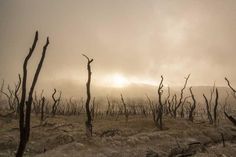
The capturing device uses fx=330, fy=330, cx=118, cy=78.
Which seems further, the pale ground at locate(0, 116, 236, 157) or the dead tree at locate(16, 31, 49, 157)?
the pale ground at locate(0, 116, 236, 157)

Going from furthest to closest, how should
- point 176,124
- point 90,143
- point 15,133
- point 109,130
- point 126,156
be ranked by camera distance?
point 176,124, point 109,130, point 15,133, point 90,143, point 126,156

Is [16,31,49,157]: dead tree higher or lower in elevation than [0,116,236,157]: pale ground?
higher

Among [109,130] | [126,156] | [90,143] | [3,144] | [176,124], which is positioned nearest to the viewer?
[126,156]

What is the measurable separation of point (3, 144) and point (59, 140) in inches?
151

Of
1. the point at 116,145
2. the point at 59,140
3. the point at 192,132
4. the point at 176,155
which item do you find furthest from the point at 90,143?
the point at 192,132

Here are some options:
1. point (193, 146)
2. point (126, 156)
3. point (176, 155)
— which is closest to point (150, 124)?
point (193, 146)

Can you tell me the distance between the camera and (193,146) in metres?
23.4

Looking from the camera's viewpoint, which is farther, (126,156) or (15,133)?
(15,133)

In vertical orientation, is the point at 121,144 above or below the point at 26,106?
below

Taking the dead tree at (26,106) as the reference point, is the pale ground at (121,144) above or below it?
below

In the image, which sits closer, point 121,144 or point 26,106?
point 26,106

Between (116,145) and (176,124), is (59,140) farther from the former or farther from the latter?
(176,124)

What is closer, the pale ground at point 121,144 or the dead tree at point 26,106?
the dead tree at point 26,106

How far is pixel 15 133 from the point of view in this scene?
26422mm
